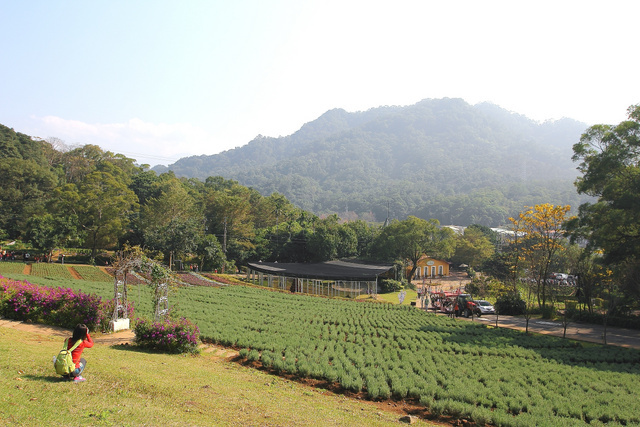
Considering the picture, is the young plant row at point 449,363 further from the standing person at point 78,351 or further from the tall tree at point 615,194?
the tall tree at point 615,194

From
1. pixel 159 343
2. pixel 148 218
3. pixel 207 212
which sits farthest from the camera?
pixel 207 212

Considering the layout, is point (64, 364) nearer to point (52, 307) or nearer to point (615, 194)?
point (52, 307)

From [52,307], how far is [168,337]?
5418 millimetres

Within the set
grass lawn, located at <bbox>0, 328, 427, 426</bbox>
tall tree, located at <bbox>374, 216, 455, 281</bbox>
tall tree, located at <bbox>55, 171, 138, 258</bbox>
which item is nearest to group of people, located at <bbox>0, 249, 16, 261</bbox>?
tall tree, located at <bbox>55, 171, 138, 258</bbox>

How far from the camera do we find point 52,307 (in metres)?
14.1

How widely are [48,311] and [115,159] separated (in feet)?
292

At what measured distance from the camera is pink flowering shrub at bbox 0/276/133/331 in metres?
13.9

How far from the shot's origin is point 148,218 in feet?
193

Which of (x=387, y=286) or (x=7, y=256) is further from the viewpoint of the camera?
(x=387, y=286)

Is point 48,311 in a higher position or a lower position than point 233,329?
higher

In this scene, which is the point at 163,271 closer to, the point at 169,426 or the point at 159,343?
the point at 159,343

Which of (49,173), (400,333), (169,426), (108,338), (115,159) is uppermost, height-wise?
(115,159)

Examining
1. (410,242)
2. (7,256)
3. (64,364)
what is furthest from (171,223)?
(64,364)

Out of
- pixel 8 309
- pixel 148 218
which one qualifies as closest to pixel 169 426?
pixel 8 309
